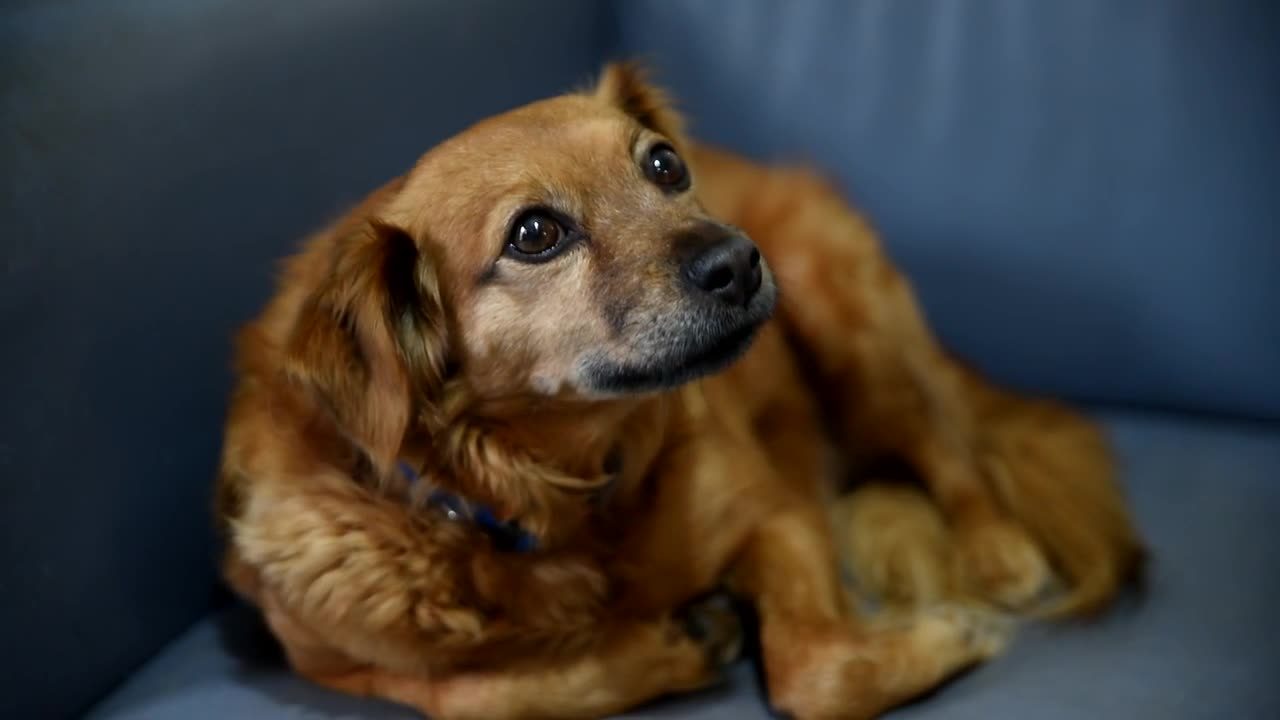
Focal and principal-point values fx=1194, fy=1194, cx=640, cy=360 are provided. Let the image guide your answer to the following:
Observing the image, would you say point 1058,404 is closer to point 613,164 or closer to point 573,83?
point 613,164

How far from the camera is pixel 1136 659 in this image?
1322mm

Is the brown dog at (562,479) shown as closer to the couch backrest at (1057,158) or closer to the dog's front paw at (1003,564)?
the dog's front paw at (1003,564)

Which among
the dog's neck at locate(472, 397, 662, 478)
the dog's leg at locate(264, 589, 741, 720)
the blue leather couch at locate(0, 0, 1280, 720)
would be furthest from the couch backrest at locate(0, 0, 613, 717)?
the dog's neck at locate(472, 397, 662, 478)

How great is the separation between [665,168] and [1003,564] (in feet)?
2.25

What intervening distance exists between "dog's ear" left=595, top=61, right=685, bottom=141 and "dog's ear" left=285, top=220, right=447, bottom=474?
416 millimetres

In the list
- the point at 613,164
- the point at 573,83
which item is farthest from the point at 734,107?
the point at 613,164

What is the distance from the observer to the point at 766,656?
4.46 feet

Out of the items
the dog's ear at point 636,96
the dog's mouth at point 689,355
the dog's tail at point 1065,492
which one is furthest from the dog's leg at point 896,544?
the dog's ear at point 636,96

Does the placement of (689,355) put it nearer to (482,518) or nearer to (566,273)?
(566,273)

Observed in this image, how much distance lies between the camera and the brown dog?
117cm

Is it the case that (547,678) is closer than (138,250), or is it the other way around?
(547,678)

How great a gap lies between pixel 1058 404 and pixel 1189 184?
0.38 m

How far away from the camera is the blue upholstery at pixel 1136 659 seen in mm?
1269

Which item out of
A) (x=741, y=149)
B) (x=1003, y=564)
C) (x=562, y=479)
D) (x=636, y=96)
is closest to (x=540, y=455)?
(x=562, y=479)
